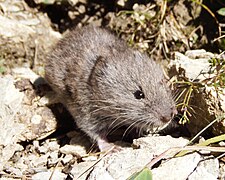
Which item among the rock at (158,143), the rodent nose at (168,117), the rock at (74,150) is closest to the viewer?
the rock at (158,143)

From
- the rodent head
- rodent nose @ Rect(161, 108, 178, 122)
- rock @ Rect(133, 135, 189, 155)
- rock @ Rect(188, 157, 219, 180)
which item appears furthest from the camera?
the rodent head

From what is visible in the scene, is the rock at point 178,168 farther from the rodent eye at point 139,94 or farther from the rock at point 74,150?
the rock at point 74,150

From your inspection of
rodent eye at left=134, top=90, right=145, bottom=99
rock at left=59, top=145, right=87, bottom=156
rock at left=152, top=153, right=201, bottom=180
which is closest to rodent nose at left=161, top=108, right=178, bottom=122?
rodent eye at left=134, top=90, right=145, bottom=99

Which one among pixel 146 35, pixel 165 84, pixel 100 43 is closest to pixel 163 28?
pixel 146 35

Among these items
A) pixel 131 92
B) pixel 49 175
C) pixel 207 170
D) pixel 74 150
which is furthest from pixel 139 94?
pixel 49 175

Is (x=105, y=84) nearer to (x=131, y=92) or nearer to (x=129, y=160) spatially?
(x=131, y=92)

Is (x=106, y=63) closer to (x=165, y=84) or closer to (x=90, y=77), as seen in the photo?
(x=90, y=77)

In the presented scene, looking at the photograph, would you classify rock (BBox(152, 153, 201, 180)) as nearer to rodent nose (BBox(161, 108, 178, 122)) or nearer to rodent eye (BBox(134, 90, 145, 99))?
rodent nose (BBox(161, 108, 178, 122))

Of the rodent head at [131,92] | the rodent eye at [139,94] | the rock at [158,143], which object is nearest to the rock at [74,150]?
the rodent head at [131,92]
